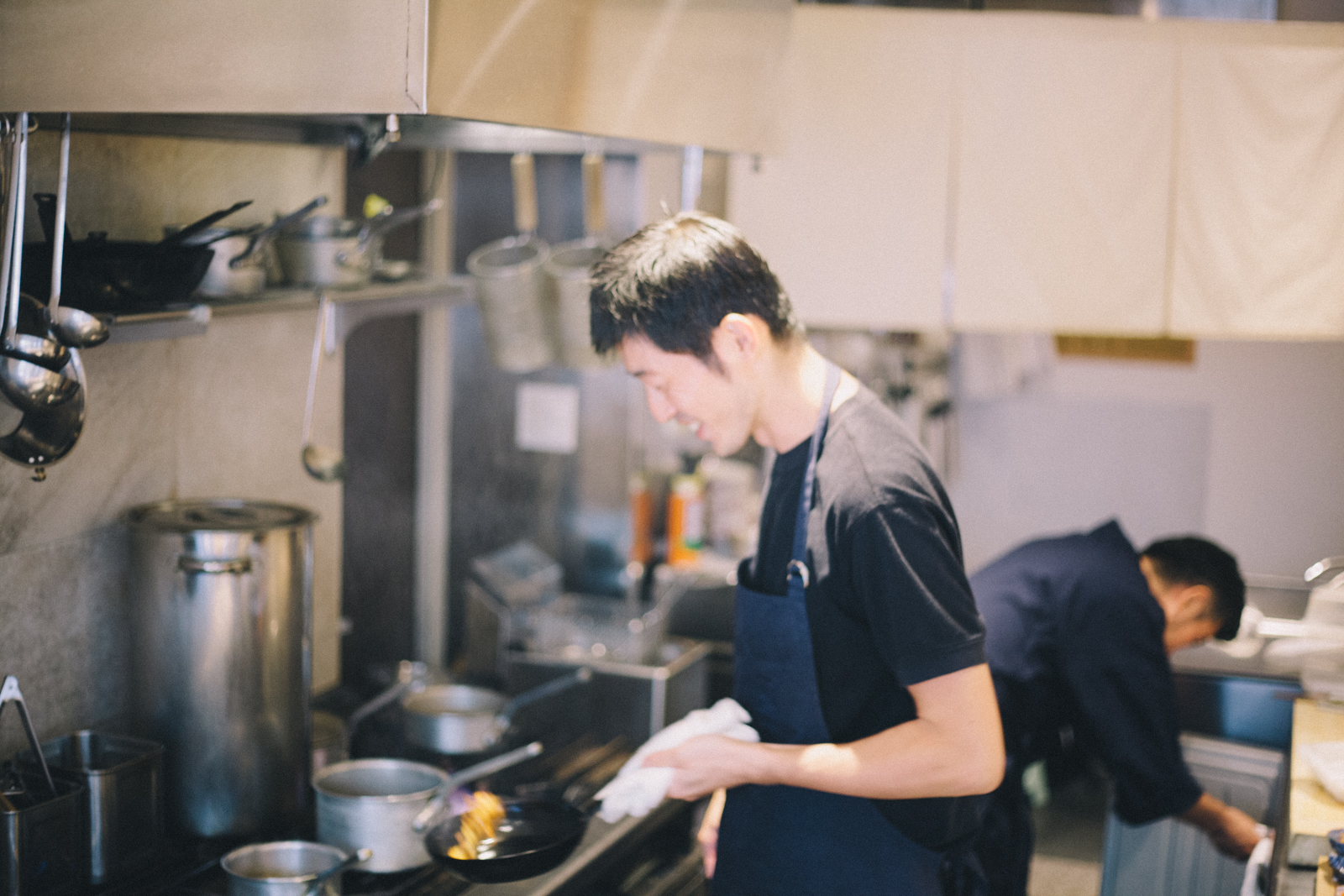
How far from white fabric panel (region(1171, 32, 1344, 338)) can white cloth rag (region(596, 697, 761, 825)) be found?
1404 millimetres

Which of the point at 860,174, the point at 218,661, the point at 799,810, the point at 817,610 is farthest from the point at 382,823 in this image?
the point at 860,174

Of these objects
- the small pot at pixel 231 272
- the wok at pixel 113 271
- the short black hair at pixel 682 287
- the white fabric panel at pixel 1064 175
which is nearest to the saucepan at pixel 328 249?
the small pot at pixel 231 272

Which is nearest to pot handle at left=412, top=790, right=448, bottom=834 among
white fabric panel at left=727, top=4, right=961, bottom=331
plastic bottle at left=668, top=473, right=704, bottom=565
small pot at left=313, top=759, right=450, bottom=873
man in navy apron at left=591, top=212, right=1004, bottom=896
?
small pot at left=313, top=759, right=450, bottom=873

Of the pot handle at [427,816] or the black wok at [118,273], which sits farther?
the pot handle at [427,816]

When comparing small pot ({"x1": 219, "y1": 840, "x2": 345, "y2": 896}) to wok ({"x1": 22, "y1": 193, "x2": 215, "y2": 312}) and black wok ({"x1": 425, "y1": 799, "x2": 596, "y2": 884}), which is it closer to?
black wok ({"x1": 425, "y1": 799, "x2": 596, "y2": 884})

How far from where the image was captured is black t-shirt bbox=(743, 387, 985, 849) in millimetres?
1370

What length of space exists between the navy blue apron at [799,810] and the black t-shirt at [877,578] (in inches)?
0.8

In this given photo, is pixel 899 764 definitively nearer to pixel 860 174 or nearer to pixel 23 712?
pixel 23 712

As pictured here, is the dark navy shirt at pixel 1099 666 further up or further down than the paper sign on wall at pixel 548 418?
further down

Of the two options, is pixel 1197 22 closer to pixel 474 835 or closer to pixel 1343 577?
pixel 1343 577

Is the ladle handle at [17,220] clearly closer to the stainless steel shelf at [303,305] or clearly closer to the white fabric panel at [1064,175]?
the stainless steel shelf at [303,305]

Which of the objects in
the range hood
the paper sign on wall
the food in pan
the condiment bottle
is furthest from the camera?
the condiment bottle

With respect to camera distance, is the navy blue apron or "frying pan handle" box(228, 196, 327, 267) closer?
the navy blue apron

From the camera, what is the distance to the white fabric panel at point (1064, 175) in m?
2.44
